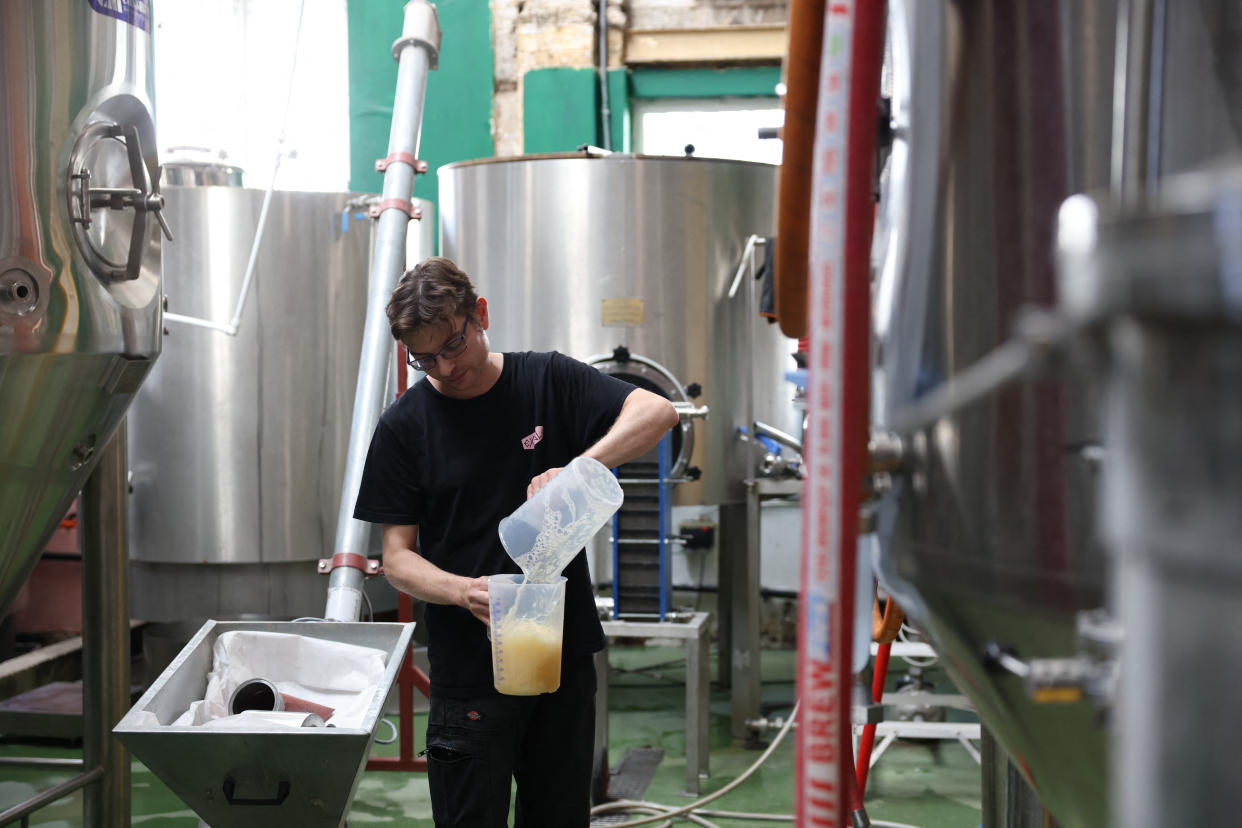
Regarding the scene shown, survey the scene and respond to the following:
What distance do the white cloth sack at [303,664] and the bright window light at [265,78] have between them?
3271mm

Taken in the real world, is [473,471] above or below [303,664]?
above

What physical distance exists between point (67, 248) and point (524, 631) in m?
0.88

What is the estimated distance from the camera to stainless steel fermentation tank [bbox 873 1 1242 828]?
1.98ft

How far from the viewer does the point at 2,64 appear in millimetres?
1592

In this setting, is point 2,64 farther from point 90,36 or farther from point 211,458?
point 211,458

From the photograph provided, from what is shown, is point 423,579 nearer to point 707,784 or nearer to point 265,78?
point 707,784

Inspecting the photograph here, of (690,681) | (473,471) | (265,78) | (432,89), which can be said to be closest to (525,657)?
(473,471)

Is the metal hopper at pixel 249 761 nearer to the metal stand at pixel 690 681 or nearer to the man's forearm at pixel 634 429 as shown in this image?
the man's forearm at pixel 634 429

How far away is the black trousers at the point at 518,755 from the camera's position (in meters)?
1.79

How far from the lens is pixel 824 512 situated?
0.56m

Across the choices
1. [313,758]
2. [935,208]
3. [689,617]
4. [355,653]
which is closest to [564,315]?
[689,617]

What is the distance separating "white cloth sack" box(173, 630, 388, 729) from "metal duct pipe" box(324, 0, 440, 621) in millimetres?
390

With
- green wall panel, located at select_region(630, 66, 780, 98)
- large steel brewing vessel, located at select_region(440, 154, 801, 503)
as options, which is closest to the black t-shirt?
large steel brewing vessel, located at select_region(440, 154, 801, 503)

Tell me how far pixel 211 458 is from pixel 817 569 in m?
3.40
